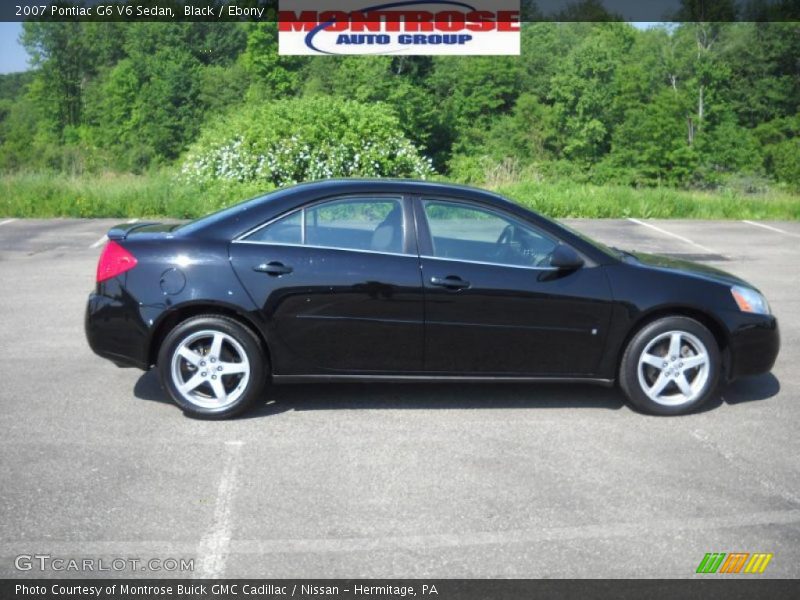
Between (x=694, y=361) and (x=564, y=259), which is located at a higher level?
(x=564, y=259)

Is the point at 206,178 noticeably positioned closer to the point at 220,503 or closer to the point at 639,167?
the point at 220,503

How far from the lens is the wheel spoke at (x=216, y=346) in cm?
615

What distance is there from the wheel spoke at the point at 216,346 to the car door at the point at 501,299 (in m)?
1.29

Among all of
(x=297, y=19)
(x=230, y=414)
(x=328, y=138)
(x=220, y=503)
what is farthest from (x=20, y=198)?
(x=297, y=19)

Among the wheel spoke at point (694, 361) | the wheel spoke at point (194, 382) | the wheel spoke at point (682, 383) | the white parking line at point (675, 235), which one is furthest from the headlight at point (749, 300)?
the white parking line at point (675, 235)

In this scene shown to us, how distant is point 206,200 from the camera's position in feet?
68.5

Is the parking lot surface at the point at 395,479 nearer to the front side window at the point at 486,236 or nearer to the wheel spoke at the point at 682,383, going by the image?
the wheel spoke at the point at 682,383

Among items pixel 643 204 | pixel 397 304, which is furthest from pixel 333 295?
pixel 643 204

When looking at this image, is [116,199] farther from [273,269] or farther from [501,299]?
[501,299]

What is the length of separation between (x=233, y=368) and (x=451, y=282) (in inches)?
57.7

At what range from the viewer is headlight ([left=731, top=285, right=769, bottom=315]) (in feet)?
21.4

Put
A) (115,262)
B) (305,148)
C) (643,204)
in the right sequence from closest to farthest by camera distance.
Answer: (115,262) → (643,204) → (305,148)

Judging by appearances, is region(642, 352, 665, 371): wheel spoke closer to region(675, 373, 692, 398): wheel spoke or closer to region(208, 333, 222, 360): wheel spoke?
region(675, 373, 692, 398): wheel spoke

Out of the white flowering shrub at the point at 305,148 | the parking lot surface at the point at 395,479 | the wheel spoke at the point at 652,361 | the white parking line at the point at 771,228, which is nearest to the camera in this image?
the parking lot surface at the point at 395,479
